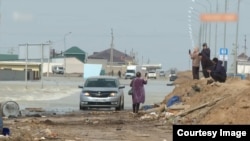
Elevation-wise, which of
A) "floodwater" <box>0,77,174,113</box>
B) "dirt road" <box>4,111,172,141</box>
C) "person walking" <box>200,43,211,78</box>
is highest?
"person walking" <box>200,43,211,78</box>

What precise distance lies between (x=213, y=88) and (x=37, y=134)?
1096 centimetres

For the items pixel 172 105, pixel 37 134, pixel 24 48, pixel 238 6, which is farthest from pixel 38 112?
pixel 24 48

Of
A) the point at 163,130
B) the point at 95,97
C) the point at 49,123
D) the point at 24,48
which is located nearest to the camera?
the point at 163,130

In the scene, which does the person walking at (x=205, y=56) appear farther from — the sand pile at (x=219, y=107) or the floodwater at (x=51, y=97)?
the sand pile at (x=219, y=107)

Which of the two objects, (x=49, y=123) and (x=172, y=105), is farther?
(x=172, y=105)

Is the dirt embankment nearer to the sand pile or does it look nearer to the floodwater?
the sand pile

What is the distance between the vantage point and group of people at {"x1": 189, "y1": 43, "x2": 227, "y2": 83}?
2900 centimetres

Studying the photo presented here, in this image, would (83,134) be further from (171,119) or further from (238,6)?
(238,6)

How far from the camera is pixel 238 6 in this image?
47.8 metres

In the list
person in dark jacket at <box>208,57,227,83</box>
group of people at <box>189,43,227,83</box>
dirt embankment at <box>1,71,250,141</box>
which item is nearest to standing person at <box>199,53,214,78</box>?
group of people at <box>189,43,227,83</box>

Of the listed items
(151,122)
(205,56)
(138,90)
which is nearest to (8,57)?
(205,56)

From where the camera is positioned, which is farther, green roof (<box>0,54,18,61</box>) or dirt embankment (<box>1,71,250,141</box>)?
green roof (<box>0,54,18,61</box>)

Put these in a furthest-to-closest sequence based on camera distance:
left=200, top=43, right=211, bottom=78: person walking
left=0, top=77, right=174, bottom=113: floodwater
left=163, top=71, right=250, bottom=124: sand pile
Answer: left=0, top=77, right=174, bottom=113: floodwater, left=200, top=43, right=211, bottom=78: person walking, left=163, top=71, right=250, bottom=124: sand pile

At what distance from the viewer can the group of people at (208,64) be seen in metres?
29.0
